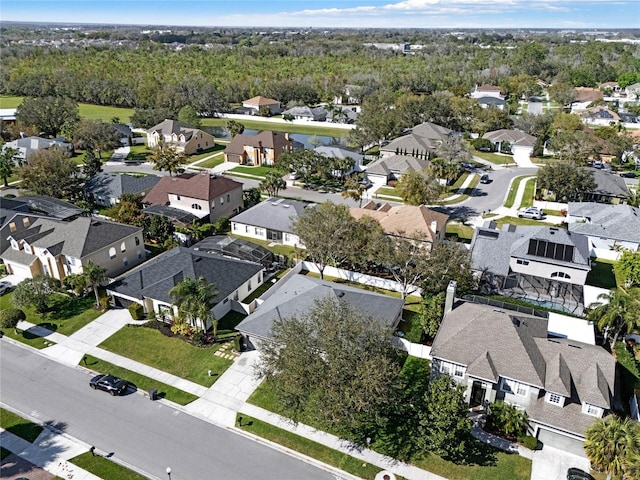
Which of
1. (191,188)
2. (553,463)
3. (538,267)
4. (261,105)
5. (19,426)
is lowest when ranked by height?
(553,463)

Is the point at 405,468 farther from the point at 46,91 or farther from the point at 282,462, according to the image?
the point at 46,91

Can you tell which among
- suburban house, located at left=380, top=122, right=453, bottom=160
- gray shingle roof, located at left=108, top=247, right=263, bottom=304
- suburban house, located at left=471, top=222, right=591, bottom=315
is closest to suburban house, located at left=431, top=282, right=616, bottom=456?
suburban house, located at left=471, top=222, right=591, bottom=315

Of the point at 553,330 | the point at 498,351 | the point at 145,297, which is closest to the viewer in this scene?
the point at 498,351

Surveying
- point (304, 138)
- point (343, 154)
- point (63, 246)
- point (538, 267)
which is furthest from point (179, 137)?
point (538, 267)

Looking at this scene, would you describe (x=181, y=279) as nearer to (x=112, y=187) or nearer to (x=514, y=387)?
(x=514, y=387)

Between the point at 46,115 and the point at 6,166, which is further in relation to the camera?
the point at 46,115

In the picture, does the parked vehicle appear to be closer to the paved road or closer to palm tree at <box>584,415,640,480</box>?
the paved road

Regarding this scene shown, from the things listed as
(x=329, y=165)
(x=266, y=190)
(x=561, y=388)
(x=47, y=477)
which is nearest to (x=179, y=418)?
(x=47, y=477)
